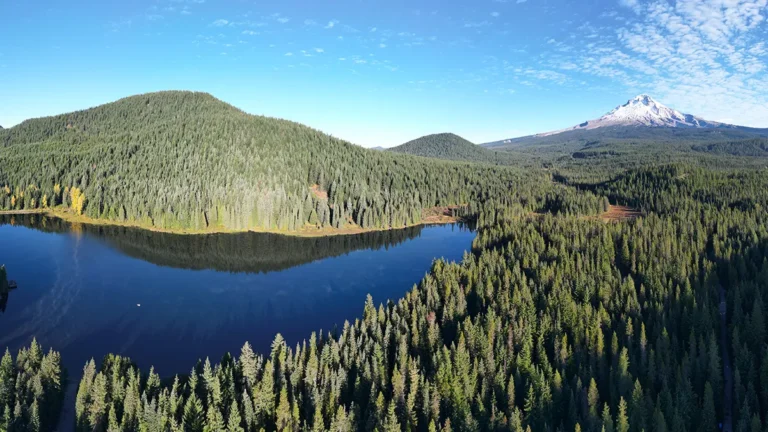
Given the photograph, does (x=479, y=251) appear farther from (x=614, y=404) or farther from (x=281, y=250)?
(x=614, y=404)

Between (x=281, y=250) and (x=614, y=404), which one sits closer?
(x=614, y=404)

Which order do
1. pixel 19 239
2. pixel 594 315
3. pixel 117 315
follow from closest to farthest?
pixel 594 315, pixel 117 315, pixel 19 239

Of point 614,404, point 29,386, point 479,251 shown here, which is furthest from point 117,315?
point 479,251

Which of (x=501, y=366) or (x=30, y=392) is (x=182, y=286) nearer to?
(x=30, y=392)

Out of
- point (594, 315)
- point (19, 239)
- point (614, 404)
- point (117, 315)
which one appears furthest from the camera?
point (19, 239)

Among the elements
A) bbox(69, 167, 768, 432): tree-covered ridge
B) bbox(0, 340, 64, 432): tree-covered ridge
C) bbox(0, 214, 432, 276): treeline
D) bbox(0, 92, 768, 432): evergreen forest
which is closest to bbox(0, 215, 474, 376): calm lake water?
bbox(0, 214, 432, 276): treeline

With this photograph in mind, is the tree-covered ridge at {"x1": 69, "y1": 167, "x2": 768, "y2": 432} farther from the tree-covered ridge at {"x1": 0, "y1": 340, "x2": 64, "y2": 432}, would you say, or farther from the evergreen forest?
the tree-covered ridge at {"x1": 0, "y1": 340, "x2": 64, "y2": 432}

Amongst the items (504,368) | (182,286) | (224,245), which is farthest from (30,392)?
(224,245)
